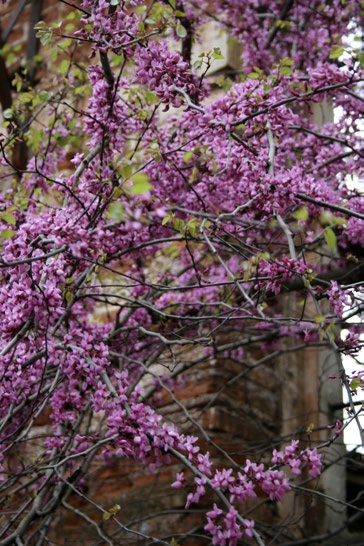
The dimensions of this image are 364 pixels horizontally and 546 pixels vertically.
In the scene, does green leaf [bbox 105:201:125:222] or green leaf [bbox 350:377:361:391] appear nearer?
green leaf [bbox 105:201:125:222]

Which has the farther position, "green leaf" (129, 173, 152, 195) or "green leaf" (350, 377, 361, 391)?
"green leaf" (350, 377, 361, 391)

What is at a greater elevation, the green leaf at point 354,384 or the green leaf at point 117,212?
the green leaf at point 117,212

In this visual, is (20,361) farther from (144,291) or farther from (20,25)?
(20,25)

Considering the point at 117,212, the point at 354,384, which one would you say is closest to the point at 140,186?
the point at 117,212

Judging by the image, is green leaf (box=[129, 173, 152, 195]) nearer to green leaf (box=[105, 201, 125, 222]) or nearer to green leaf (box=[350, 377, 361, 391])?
green leaf (box=[105, 201, 125, 222])

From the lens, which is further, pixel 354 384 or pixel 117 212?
pixel 354 384

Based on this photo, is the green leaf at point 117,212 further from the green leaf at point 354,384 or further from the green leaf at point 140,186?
the green leaf at point 354,384

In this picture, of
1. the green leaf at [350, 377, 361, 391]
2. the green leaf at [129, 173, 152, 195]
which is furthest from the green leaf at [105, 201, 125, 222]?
the green leaf at [350, 377, 361, 391]

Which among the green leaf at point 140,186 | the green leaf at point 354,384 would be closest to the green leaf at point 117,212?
the green leaf at point 140,186

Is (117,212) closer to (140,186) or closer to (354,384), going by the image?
(140,186)

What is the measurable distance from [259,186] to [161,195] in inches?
30.5

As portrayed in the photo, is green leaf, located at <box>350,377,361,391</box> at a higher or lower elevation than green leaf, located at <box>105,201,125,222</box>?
lower

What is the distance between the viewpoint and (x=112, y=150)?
2.77 m

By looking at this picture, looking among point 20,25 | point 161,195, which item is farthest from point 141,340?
point 20,25
